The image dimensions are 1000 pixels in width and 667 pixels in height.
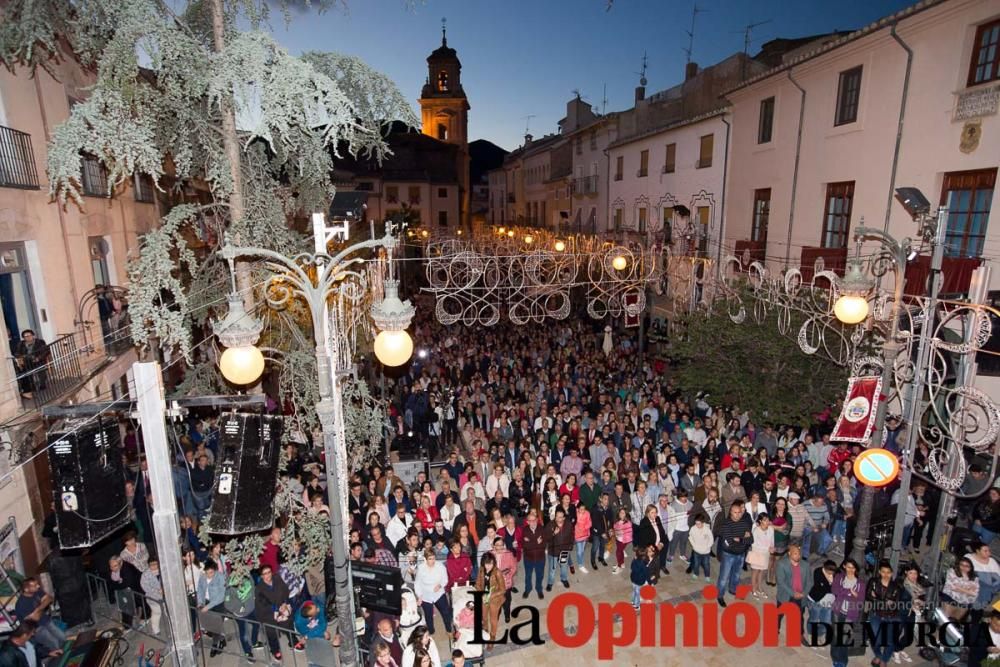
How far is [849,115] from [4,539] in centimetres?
1926

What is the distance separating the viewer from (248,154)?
7871 millimetres

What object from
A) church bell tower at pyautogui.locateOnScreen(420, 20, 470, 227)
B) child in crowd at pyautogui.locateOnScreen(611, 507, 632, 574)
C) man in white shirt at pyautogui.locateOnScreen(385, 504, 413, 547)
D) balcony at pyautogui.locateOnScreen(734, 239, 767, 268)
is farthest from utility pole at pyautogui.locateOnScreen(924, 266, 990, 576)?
church bell tower at pyautogui.locateOnScreen(420, 20, 470, 227)

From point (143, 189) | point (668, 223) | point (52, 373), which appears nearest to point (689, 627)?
point (52, 373)

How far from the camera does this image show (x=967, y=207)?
1149cm

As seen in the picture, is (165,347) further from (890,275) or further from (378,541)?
(890,275)

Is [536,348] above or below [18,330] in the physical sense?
below

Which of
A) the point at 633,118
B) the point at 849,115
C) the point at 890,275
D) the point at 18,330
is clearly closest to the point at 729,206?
the point at 849,115

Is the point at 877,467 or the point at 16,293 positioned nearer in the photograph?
the point at 877,467

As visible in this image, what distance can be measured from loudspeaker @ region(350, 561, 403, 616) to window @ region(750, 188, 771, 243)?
51.4 ft

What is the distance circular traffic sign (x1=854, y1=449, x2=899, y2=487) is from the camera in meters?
7.60

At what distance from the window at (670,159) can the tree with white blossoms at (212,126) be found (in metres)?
17.8

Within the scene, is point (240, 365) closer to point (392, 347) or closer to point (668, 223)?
point (392, 347)

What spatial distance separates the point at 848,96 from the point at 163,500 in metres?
16.8

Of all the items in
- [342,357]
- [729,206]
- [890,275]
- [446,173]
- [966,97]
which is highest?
[446,173]
